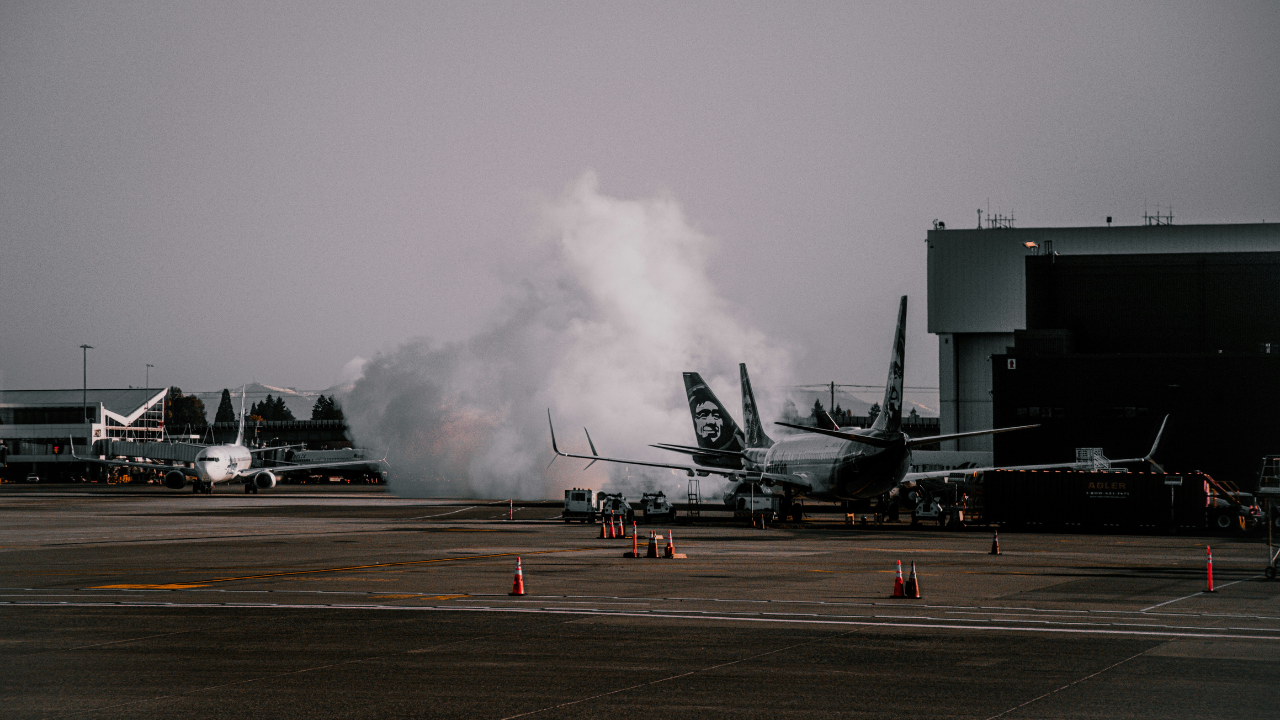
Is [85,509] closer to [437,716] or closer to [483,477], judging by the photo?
[483,477]

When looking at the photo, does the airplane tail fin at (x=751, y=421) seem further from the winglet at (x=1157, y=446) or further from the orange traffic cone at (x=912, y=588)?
the orange traffic cone at (x=912, y=588)

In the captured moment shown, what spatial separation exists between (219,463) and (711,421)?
46179 millimetres

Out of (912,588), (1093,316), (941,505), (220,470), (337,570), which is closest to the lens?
(912,588)

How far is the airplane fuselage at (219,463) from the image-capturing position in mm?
98812

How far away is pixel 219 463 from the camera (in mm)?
100000

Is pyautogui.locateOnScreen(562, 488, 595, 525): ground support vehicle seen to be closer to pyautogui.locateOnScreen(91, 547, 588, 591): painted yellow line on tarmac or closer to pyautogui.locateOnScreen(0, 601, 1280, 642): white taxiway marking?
pyautogui.locateOnScreen(91, 547, 588, 591): painted yellow line on tarmac

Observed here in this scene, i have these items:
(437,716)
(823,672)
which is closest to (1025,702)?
(823,672)

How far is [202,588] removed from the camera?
1013 inches

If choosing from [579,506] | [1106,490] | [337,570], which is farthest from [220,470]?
[337,570]

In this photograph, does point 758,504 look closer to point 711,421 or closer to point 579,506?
point 579,506

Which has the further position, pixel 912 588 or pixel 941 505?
pixel 941 505

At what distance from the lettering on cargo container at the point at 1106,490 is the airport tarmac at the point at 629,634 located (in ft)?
55.1

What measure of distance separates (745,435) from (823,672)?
200 feet

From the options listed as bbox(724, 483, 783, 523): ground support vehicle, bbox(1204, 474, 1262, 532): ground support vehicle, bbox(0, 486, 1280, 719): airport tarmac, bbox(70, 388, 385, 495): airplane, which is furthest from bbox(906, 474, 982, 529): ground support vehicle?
bbox(70, 388, 385, 495): airplane
